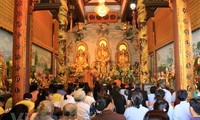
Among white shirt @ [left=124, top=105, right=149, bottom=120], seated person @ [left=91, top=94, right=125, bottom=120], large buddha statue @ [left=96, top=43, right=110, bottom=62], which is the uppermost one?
large buddha statue @ [left=96, top=43, right=110, bottom=62]

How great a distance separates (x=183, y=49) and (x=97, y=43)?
514 inches

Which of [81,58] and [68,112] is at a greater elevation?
[81,58]

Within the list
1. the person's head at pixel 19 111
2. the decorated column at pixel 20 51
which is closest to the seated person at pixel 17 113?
the person's head at pixel 19 111

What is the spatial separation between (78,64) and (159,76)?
8.37m

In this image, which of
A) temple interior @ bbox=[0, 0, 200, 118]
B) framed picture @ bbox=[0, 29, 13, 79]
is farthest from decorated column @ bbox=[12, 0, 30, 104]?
framed picture @ bbox=[0, 29, 13, 79]

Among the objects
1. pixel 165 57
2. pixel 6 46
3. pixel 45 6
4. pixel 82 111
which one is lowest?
pixel 82 111

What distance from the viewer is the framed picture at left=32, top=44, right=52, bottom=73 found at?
417 inches

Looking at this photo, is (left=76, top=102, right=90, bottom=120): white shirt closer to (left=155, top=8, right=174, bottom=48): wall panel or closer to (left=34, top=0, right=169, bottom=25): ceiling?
(left=155, top=8, right=174, bottom=48): wall panel

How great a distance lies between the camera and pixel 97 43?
1914cm

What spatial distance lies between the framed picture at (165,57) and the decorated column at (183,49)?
396 cm


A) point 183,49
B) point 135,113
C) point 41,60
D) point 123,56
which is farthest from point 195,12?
point 123,56

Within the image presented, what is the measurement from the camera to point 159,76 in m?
11.4

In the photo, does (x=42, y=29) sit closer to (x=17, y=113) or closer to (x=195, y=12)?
(x=195, y=12)

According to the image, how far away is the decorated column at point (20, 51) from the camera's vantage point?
5.99m
